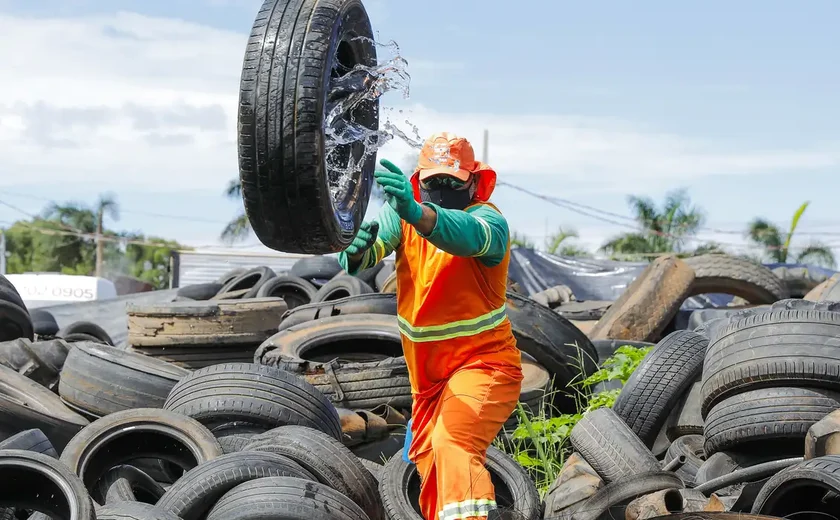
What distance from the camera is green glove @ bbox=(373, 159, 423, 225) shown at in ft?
11.4

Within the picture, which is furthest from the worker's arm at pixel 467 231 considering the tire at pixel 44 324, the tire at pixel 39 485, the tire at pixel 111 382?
the tire at pixel 44 324

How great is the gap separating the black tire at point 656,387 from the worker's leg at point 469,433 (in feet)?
7.27

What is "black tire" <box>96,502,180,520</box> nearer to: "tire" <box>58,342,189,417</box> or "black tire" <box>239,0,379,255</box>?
"black tire" <box>239,0,379,255</box>

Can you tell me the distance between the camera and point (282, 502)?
3.98m

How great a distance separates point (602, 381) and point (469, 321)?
10.8ft

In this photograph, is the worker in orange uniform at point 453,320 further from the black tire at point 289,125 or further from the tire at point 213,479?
the tire at point 213,479

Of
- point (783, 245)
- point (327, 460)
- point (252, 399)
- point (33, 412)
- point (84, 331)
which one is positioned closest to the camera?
point (327, 460)

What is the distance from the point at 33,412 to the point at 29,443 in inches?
54.0

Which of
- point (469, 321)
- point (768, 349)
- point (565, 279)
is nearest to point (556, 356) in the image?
point (768, 349)

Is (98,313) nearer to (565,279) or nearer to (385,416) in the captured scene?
(565,279)

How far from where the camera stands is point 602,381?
7.01m

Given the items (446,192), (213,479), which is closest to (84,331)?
(213,479)

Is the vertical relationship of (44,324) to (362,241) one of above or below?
below

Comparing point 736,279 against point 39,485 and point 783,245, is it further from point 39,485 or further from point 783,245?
point 783,245
